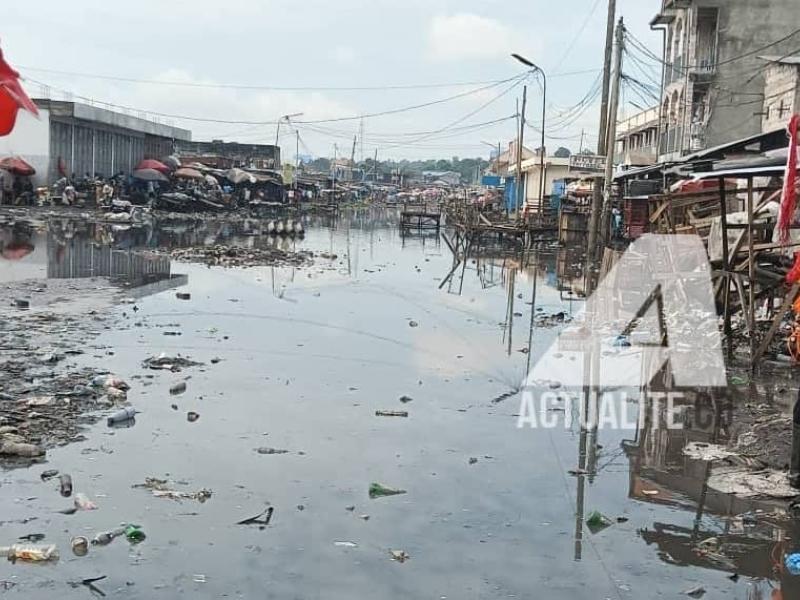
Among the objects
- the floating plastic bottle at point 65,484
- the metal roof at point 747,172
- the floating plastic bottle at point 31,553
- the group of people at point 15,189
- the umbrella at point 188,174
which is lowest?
the floating plastic bottle at point 31,553

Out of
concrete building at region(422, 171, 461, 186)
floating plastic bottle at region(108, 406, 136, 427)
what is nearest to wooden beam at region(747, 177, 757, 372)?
floating plastic bottle at region(108, 406, 136, 427)

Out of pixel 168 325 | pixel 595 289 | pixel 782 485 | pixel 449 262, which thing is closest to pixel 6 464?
pixel 782 485

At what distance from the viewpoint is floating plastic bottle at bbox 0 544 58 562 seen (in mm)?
4551

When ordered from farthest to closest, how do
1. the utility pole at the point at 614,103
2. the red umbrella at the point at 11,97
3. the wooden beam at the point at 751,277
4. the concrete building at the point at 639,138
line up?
the concrete building at the point at 639,138 → the utility pole at the point at 614,103 → the wooden beam at the point at 751,277 → the red umbrella at the point at 11,97

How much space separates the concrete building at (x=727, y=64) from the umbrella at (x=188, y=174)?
92.1 feet

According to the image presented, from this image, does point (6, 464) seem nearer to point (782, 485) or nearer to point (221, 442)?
point (221, 442)

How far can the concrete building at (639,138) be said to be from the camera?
3938 cm

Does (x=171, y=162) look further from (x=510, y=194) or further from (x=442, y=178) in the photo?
(x=442, y=178)

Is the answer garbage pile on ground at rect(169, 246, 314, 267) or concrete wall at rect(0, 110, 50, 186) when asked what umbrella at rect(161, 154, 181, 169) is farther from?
garbage pile on ground at rect(169, 246, 314, 267)

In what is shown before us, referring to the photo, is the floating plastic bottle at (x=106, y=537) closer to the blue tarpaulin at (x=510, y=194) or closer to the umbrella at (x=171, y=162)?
the blue tarpaulin at (x=510, y=194)

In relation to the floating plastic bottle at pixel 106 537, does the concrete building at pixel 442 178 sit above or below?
above

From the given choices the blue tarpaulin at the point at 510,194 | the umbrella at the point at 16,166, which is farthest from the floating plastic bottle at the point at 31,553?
the blue tarpaulin at the point at 510,194

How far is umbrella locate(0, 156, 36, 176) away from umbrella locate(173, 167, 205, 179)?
12095 millimetres

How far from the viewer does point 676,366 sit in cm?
1027
